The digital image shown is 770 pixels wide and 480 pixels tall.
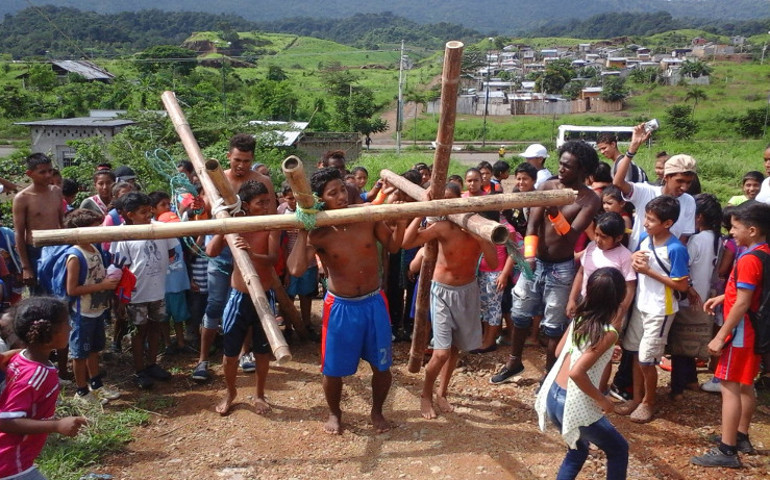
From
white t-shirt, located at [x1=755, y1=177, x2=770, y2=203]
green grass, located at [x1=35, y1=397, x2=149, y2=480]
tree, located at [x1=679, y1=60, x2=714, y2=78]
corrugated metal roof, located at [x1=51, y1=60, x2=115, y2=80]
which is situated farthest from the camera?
tree, located at [x1=679, y1=60, x2=714, y2=78]

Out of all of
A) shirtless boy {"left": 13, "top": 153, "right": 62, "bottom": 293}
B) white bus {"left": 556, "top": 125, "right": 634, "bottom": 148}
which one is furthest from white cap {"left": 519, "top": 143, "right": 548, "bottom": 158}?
white bus {"left": 556, "top": 125, "right": 634, "bottom": 148}

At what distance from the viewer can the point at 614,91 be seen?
66.2 meters

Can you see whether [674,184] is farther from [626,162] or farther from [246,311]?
[246,311]

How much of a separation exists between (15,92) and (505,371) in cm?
5410

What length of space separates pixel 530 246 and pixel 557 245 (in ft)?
0.77

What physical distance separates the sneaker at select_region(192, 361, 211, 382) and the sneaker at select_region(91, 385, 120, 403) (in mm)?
696

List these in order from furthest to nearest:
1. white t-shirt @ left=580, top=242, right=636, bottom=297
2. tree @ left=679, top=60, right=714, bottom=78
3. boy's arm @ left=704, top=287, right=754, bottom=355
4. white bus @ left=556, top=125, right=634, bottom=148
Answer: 1. tree @ left=679, top=60, right=714, bottom=78
2. white bus @ left=556, top=125, right=634, bottom=148
3. white t-shirt @ left=580, top=242, right=636, bottom=297
4. boy's arm @ left=704, top=287, right=754, bottom=355

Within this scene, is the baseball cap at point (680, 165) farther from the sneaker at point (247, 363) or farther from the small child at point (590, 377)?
the sneaker at point (247, 363)

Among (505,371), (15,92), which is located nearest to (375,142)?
(15,92)

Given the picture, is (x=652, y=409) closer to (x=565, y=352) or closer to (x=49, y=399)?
(x=565, y=352)

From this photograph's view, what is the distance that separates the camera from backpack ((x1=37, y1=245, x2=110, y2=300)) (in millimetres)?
5207

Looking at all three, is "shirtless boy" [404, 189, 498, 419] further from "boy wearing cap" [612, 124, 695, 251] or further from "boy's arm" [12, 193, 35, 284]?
"boy's arm" [12, 193, 35, 284]

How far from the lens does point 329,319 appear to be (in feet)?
15.9

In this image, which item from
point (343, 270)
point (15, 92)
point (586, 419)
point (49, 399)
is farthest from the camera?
point (15, 92)
